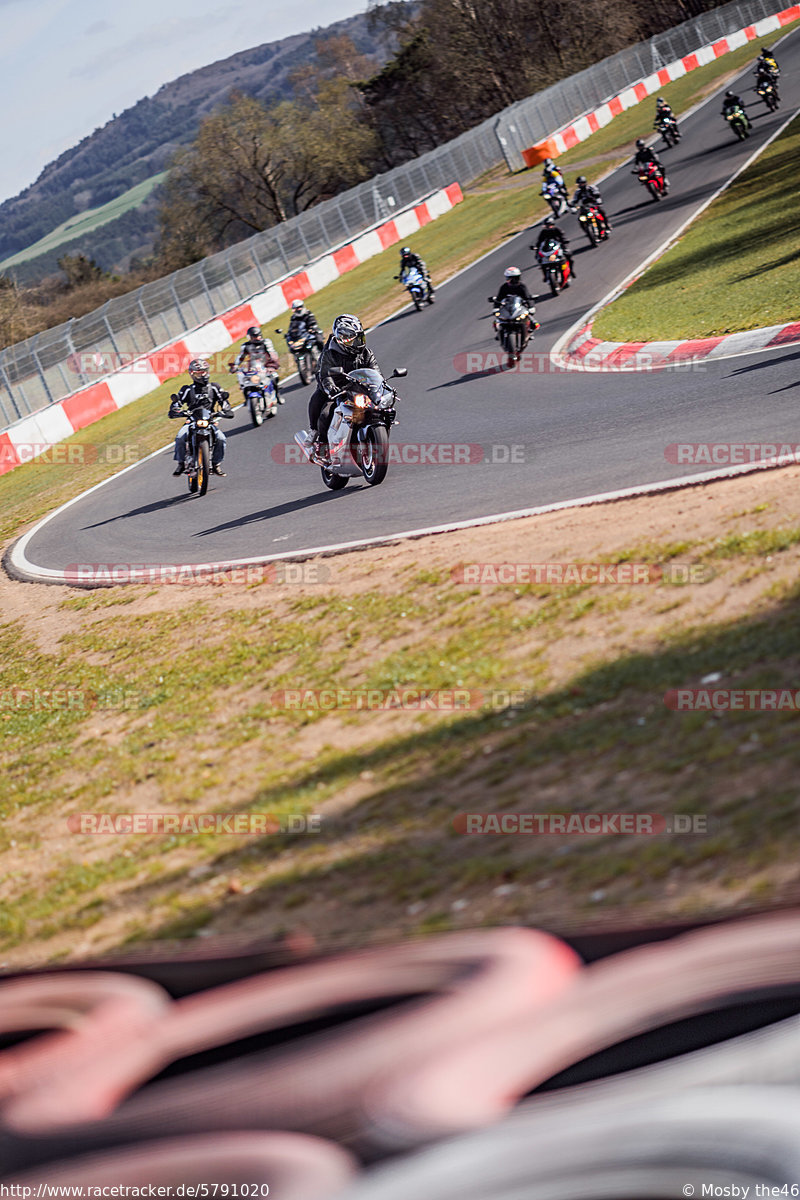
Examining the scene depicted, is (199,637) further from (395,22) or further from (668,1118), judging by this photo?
(395,22)

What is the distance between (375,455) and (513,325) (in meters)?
6.44

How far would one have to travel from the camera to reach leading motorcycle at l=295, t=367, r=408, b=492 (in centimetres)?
1262

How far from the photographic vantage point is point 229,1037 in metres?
3.82

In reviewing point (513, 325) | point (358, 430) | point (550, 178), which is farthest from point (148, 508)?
point (550, 178)

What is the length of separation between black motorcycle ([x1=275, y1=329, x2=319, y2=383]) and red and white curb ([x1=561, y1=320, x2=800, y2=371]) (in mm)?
6683

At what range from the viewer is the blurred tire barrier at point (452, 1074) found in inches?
115

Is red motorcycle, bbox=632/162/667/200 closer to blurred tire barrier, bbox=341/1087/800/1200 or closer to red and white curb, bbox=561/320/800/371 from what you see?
red and white curb, bbox=561/320/800/371

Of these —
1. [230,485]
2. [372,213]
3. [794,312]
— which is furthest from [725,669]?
[372,213]

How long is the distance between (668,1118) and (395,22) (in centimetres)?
10940

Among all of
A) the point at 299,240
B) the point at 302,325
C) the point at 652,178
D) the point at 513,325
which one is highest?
the point at 299,240

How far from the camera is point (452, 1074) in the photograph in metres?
3.28

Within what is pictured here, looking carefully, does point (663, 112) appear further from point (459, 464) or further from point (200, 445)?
point (459, 464)

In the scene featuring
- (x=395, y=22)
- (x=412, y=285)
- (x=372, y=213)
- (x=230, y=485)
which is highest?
(x=395, y=22)

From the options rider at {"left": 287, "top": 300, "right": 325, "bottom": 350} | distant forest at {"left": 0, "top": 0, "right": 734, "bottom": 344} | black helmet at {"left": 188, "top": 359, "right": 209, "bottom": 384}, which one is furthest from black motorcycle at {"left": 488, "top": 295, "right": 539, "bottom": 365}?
distant forest at {"left": 0, "top": 0, "right": 734, "bottom": 344}
